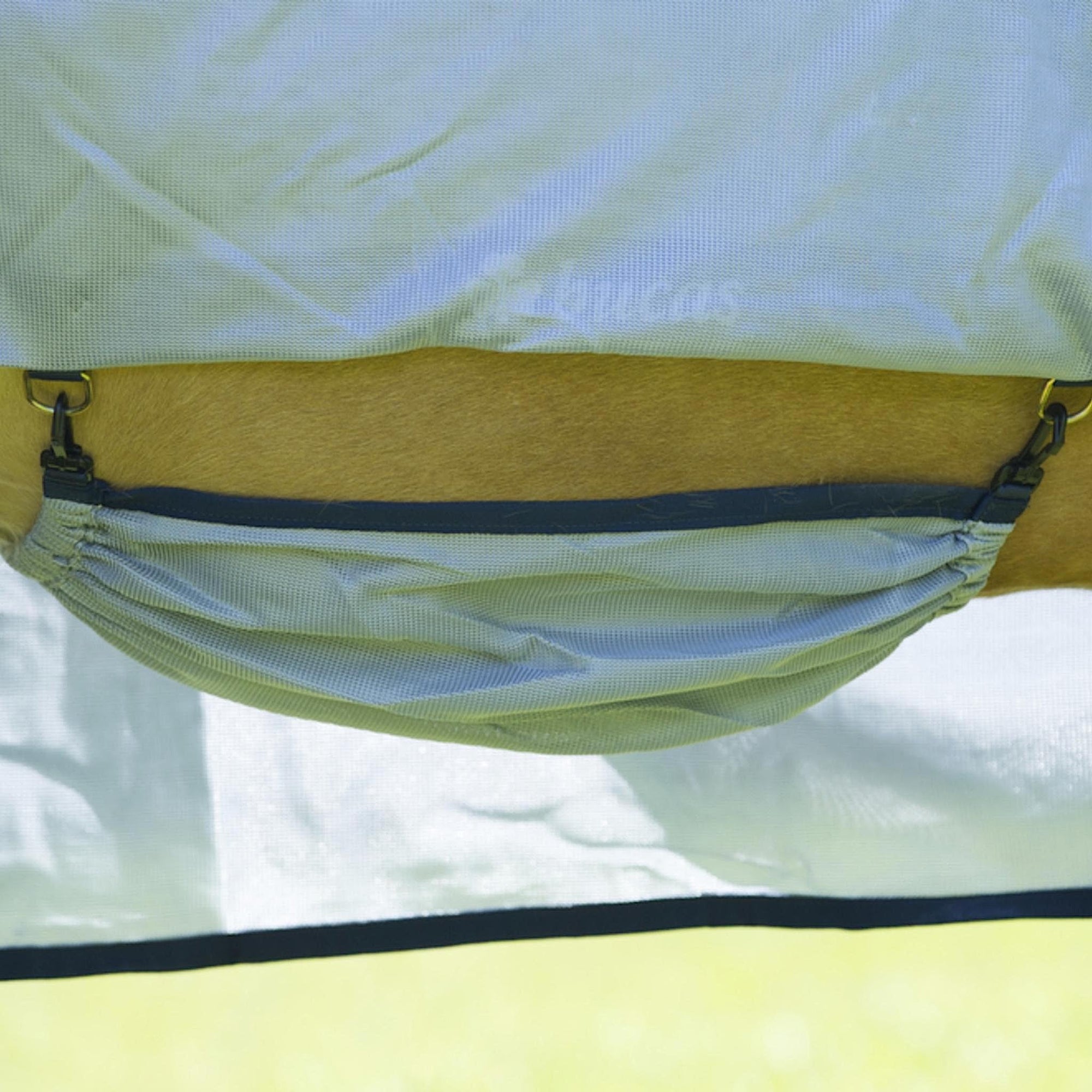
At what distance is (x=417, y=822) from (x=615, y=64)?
782 mm

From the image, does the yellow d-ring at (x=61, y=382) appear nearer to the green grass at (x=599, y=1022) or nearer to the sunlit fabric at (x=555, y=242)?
the sunlit fabric at (x=555, y=242)

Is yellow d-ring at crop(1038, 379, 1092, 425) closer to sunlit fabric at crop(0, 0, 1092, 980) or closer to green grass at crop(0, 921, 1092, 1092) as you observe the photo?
sunlit fabric at crop(0, 0, 1092, 980)

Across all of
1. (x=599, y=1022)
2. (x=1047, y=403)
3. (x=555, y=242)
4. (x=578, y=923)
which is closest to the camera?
(x=555, y=242)

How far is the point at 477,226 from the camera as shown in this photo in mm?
650

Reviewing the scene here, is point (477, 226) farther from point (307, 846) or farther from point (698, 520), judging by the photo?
point (307, 846)

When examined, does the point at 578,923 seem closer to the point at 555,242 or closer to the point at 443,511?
the point at 443,511

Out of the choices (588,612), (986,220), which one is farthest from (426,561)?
(986,220)

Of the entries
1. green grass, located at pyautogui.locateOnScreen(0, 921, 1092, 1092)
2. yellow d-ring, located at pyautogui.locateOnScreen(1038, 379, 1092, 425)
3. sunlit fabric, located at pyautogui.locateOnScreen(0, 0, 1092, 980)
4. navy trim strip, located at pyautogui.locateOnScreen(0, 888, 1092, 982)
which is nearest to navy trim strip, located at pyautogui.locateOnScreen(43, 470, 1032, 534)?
sunlit fabric, located at pyautogui.locateOnScreen(0, 0, 1092, 980)

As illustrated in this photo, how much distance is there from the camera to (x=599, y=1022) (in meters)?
1.50

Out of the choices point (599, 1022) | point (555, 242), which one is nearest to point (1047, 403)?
point (555, 242)

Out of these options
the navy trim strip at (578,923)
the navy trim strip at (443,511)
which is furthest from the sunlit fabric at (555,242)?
the navy trim strip at (578,923)

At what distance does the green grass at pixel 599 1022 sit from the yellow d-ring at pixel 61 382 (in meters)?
0.92

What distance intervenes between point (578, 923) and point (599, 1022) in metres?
0.34

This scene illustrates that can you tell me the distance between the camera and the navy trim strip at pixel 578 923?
1186mm
